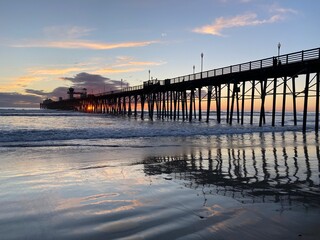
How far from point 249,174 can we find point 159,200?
118 inches

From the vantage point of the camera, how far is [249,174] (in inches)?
292

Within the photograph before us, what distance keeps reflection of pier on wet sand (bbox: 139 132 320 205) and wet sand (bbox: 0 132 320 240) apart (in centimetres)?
2

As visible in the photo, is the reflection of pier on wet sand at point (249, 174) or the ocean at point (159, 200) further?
the reflection of pier on wet sand at point (249, 174)

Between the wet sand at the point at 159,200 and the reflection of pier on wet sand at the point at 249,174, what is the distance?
0.7 inches

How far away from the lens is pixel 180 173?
7.66m

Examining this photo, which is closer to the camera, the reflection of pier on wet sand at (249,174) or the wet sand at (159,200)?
the wet sand at (159,200)

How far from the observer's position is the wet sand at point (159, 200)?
3781mm

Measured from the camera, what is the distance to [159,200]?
203 inches

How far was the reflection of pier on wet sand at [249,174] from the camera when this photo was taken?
→ 5527 millimetres

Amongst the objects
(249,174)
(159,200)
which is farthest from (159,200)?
(249,174)

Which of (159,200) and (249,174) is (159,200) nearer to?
(159,200)

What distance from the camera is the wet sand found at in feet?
12.4

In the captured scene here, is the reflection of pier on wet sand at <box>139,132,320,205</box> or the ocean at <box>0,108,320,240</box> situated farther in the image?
the reflection of pier on wet sand at <box>139,132,320,205</box>

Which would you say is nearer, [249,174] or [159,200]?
[159,200]
